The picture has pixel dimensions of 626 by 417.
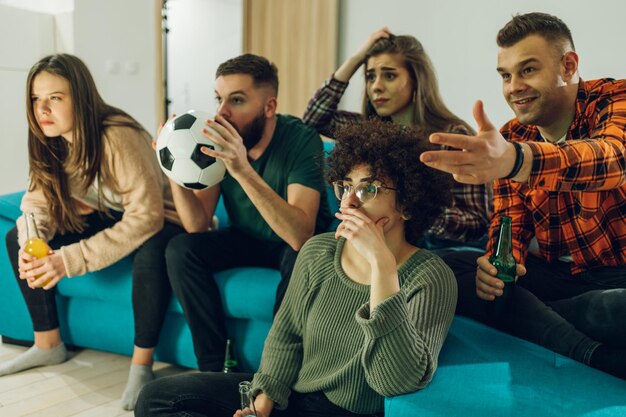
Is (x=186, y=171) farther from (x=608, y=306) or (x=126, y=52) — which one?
(x=126, y=52)

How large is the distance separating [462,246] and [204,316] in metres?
0.94

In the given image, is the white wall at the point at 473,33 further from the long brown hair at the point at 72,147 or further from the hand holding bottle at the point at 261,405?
the hand holding bottle at the point at 261,405

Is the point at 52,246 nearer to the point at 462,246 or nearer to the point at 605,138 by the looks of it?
the point at 462,246

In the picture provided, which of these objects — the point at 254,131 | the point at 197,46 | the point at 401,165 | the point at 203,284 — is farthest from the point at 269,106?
the point at 197,46

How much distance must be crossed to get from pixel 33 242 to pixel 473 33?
2652mm

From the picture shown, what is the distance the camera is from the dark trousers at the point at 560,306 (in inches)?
51.5

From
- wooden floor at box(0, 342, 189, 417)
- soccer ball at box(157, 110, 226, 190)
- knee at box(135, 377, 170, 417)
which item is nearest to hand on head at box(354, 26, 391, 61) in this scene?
soccer ball at box(157, 110, 226, 190)

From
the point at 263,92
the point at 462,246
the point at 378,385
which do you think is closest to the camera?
the point at 378,385

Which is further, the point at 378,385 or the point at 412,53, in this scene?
the point at 412,53

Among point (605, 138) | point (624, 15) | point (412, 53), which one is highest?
point (624, 15)

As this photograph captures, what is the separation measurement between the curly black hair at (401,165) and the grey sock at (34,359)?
137 cm

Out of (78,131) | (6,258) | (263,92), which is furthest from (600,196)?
(6,258)


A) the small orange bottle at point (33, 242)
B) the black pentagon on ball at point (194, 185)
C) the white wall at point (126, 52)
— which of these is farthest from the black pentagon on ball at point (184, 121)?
the white wall at point (126, 52)

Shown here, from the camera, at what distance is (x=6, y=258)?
2213 millimetres
